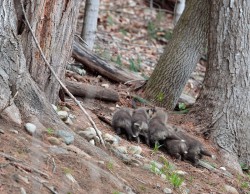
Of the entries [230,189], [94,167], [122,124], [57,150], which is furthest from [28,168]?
[230,189]

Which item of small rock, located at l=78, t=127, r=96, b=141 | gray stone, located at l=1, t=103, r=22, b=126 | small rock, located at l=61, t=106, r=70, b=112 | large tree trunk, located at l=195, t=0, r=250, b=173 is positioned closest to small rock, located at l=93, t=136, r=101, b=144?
small rock, located at l=78, t=127, r=96, b=141

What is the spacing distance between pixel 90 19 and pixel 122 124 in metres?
4.01

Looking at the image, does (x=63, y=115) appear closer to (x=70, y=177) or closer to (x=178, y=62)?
(x=70, y=177)

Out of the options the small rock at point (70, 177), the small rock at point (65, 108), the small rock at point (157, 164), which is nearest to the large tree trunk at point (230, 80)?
the small rock at point (157, 164)

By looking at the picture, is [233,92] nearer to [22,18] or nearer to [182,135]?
[182,135]

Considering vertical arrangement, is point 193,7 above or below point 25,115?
above

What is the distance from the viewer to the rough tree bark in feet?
20.3

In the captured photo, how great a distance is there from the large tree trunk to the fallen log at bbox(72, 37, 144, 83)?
2.15 meters

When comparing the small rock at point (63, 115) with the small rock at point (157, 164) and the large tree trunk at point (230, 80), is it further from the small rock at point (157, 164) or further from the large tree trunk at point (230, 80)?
the large tree trunk at point (230, 80)

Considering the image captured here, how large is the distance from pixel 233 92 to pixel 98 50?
5230mm

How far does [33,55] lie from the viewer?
702cm

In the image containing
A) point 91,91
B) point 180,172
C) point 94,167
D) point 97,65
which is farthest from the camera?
point 97,65

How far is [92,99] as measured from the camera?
30.1 feet

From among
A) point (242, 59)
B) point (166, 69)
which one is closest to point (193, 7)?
point (166, 69)
